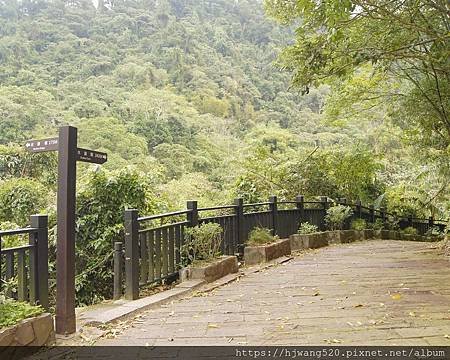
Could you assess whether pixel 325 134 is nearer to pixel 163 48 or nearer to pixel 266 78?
pixel 266 78

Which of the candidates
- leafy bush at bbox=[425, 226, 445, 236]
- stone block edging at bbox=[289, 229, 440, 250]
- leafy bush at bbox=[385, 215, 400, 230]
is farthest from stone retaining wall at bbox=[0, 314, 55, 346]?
leafy bush at bbox=[425, 226, 445, 236]

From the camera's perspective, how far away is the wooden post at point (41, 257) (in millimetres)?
3672

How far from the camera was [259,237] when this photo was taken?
8055mm

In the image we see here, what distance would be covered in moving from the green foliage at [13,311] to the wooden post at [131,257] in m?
1.46

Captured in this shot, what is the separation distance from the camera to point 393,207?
1845 centimetres

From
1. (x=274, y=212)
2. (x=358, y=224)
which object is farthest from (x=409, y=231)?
(x=274, y=212)

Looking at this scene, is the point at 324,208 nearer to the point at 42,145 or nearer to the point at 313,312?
the point at 313,312

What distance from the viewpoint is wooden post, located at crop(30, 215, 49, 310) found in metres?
3.67

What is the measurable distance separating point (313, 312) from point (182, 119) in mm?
29426

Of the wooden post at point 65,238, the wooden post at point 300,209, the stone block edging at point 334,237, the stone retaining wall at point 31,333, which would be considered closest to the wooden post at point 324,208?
the stone block edging at point 334,237

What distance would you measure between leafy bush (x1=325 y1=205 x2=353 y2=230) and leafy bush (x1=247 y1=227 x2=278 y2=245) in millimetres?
4227

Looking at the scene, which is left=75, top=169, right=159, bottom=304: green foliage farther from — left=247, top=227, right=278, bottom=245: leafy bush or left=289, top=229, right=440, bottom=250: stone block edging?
left=289, top=229, right=440, bottom=250: stone block edging

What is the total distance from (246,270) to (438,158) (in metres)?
7.00

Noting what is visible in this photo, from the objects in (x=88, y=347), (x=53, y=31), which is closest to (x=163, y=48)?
(x=53, y=31)
